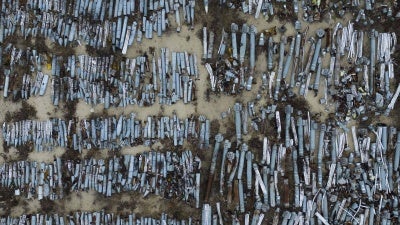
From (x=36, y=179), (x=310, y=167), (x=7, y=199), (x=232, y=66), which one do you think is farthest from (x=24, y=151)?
(x=310, y=167)

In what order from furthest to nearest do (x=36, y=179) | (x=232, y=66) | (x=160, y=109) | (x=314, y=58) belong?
(x=36, y=179), (x=160, y=109), (x=232, y=66), (x=314, y=58)

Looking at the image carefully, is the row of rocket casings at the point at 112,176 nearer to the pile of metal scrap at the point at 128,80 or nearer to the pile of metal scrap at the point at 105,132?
the pile of metal scrap at the point at 105,132

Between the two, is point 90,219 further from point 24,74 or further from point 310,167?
point 310,167

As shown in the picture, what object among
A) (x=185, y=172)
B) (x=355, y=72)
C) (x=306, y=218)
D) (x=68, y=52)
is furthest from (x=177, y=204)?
(x=355, y=72)

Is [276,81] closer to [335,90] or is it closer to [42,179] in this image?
[335,90]

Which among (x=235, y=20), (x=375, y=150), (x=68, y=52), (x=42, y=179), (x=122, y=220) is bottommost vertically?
(x=122, y=220)

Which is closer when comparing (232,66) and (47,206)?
(232,66)

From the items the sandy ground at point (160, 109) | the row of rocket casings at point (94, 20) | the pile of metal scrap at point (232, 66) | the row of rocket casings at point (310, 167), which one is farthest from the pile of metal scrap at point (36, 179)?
the pile of metal scrap at point (232, 66)
